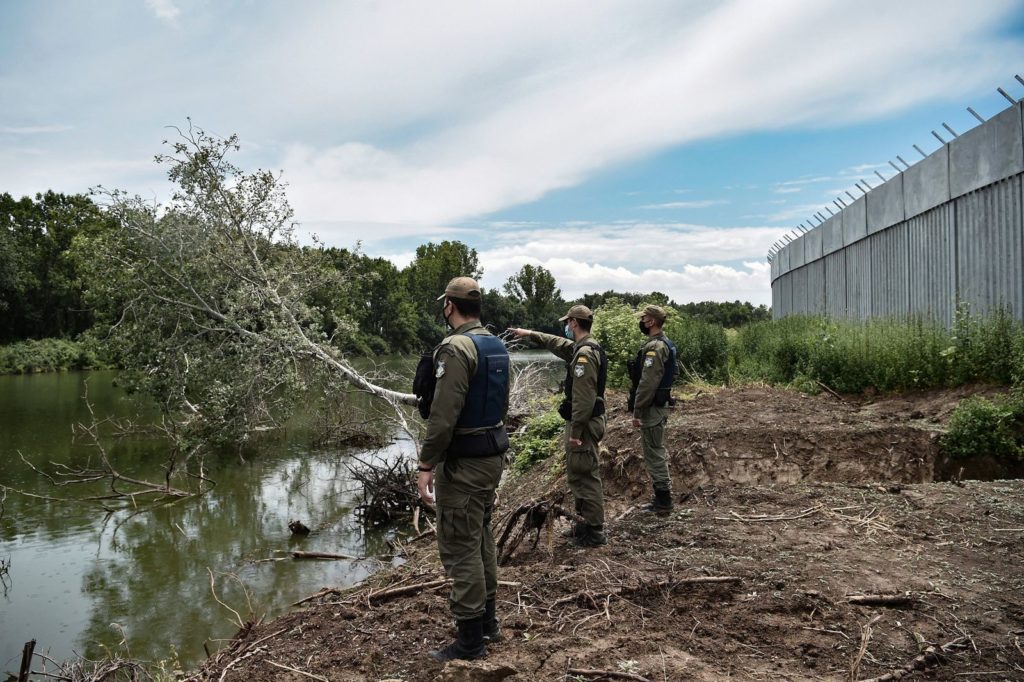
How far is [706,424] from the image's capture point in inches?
332

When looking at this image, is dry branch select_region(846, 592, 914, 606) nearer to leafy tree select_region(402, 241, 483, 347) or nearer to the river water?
the river water

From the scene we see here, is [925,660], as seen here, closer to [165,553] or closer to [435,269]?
[165,553]

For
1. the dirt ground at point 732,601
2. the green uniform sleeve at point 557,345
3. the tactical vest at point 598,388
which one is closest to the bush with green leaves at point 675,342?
the dirt ground at point 732,601

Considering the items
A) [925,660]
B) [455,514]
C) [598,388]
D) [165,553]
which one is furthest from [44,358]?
[925,660]

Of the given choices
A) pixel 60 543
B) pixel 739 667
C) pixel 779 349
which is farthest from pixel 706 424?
pixel 60 543

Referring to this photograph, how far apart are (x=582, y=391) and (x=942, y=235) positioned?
26.7 ft

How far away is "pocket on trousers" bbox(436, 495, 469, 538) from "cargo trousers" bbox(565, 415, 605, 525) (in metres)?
1.95

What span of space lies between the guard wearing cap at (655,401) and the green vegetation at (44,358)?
33.7 metres

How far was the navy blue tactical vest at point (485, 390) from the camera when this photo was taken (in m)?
3.84

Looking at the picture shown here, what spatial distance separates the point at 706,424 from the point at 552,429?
9.72 ft

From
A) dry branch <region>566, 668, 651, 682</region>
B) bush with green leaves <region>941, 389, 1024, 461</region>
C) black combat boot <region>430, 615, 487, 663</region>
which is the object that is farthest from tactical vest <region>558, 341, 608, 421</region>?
bush with green leaves <region>941, 389, 1024, 461</region>

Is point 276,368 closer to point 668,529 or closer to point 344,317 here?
point 344,317

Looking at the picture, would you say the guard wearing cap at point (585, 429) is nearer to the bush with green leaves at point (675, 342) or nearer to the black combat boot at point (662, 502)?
the black combat boot at point (662, 502)

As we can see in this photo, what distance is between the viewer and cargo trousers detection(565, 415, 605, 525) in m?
5.55
